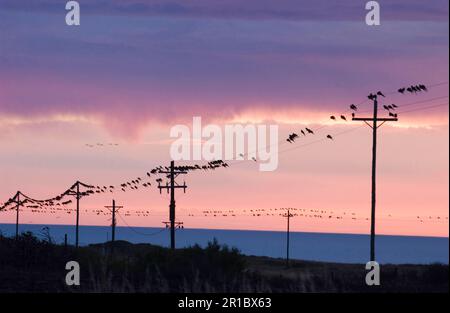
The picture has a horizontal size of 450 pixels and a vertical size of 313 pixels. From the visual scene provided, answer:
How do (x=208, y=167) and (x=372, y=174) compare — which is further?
(x=208, y=167)

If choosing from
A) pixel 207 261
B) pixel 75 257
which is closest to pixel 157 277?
pixel 207 261

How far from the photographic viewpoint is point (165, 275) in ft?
162

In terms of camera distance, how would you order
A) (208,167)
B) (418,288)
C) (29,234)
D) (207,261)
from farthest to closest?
(208,167) < (29,234) < (207,261) < (418,288)

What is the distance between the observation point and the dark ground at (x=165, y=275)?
141ft

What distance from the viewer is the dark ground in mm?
43094
